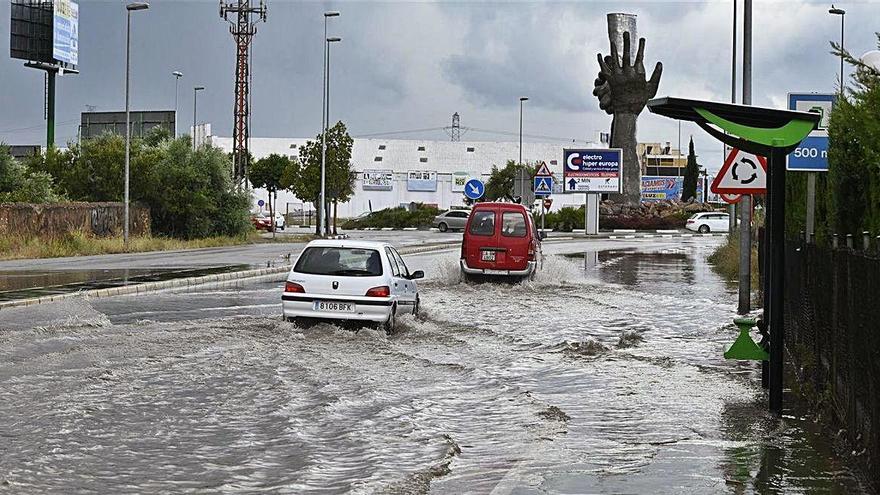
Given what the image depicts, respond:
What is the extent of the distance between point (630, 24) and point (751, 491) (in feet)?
224

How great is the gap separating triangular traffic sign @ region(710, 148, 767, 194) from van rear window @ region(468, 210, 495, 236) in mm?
8437

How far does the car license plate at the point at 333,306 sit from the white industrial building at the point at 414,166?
300 feet

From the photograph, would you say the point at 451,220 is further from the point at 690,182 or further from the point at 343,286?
the point at 343,286

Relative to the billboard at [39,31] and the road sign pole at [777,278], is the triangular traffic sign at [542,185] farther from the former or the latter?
the road sign pole at [777,278]

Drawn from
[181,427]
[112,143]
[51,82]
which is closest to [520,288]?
[181,427]

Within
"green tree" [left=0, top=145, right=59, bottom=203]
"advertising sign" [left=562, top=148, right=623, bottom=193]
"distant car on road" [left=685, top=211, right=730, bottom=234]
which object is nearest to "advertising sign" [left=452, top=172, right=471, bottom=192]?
"distant car on road" [left=685, top=211, right=730, bottom=234]

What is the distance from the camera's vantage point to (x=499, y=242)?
27.2 meters

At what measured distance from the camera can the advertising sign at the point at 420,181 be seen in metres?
110

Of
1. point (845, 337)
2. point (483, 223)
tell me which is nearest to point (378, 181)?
point (483, 223)

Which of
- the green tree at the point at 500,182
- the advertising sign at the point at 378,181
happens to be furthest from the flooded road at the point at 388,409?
the advertising sign at the point at 378,181

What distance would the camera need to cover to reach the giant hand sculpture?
7300cm

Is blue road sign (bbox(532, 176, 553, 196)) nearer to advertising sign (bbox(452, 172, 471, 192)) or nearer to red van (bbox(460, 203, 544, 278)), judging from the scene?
red van (bbox(460, 203, 544, 278))

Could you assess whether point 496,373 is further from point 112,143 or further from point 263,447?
point 112,143

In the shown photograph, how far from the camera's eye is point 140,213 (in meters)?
52.7
